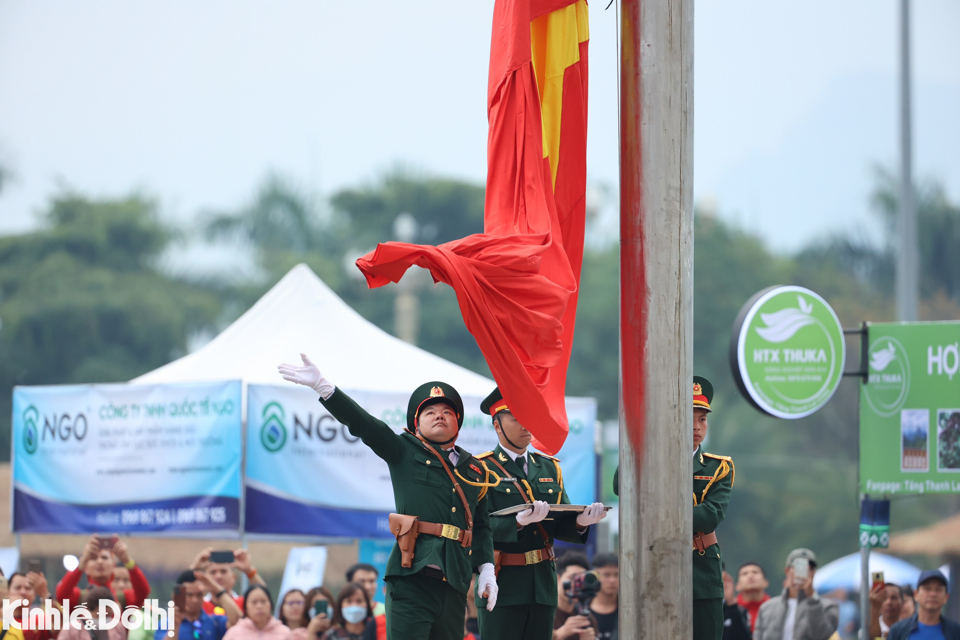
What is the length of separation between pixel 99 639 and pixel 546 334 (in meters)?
4.40

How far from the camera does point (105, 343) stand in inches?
1219

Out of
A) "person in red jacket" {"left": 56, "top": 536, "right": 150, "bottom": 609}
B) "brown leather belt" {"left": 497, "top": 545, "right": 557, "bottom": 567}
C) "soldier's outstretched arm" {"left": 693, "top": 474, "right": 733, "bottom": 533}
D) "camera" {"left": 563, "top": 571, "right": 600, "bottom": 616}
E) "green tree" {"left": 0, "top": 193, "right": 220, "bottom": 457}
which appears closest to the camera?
"soldier's outstretched arm" {"left": 693, "top": 474, "right": 733, "bottom": 533}

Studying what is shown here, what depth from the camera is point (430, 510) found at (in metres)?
5.30

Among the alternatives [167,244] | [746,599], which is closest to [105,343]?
[167,244]

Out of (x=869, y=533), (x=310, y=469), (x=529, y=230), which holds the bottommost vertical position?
(x=869, y=533)

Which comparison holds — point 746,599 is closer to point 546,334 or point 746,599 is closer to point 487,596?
point 487,596

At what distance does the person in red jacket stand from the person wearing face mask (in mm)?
1464

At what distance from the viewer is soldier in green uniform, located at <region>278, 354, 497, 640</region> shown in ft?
17.0

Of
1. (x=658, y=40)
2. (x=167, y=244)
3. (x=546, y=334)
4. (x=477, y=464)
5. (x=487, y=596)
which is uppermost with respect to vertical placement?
(x=167, y=244)

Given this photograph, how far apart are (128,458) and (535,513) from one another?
518 centimetres

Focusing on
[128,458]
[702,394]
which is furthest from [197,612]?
[702,394]

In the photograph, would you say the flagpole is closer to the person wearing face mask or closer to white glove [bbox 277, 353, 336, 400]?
white glove [bbox 277, 353, 336, 400]

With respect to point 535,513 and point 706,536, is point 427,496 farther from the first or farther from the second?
point 706,536

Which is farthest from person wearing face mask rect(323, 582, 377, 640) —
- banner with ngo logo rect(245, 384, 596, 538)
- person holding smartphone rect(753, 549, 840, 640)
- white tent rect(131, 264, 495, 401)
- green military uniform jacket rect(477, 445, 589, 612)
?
person holding smartphone rect(753, 549, 840, 640)
